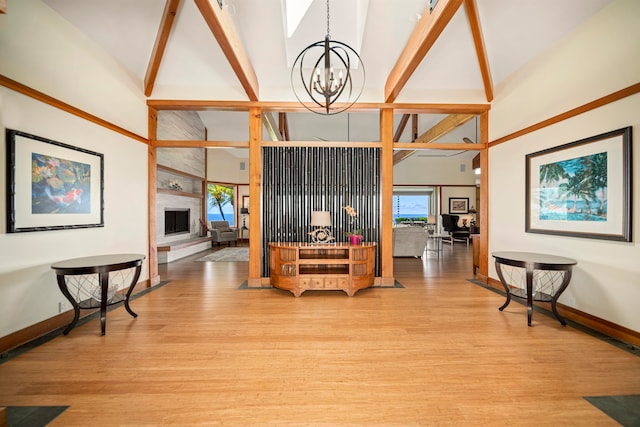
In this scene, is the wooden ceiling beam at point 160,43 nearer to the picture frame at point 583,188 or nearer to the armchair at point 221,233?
the picture frame at point 583,188

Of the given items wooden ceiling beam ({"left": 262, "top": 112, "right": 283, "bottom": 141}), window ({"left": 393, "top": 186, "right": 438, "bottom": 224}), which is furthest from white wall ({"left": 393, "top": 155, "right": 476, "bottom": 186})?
wooden ceiling beam ({"left": 262, "top": 112, "right": 283, "bottom": 141})

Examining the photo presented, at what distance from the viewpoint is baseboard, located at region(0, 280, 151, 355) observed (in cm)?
250

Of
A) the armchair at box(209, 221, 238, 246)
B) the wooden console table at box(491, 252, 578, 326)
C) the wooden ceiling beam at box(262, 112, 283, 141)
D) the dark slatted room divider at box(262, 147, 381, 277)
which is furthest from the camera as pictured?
the armchair at box(209, 221, 238, 246)

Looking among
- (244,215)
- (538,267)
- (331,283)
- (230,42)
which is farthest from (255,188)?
(244,215)

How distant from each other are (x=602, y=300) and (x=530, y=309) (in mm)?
675

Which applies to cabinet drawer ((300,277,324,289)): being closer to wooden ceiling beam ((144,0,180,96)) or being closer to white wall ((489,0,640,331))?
white wall ((489,0,640,331))

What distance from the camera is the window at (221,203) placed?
35.5 feet

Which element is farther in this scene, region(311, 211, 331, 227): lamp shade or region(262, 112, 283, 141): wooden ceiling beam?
region(262, 112, 283, 141): wooden ceiling beam

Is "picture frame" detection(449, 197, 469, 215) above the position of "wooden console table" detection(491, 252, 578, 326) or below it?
above

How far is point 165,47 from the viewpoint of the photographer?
4.09m

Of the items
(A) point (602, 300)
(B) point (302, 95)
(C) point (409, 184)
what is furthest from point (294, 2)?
(C) point (409, 184)

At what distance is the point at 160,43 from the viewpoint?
399 centimetres

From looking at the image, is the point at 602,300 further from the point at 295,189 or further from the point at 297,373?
the point at 295,189

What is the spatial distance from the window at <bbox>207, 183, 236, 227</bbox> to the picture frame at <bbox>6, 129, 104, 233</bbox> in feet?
23.9
